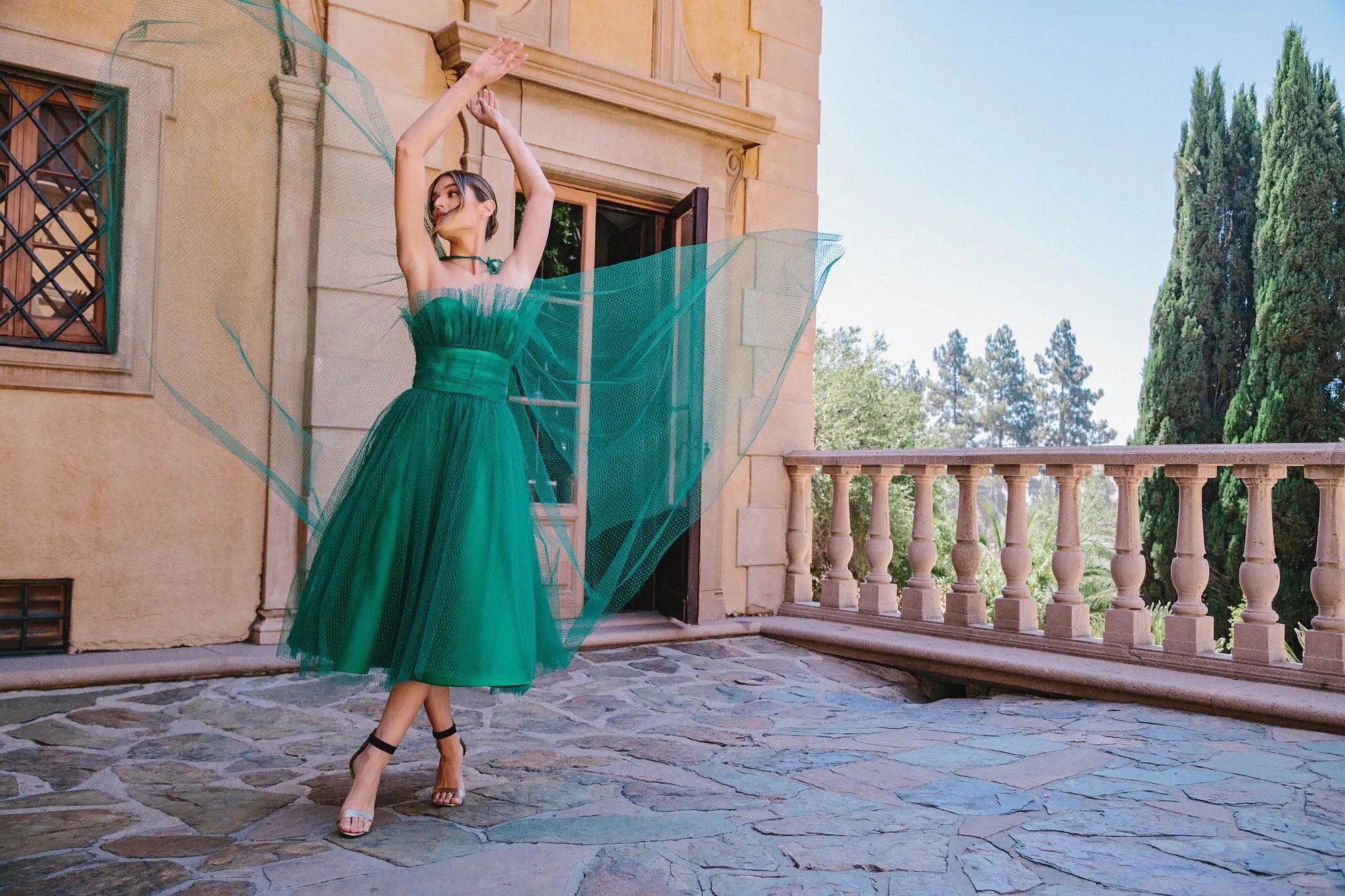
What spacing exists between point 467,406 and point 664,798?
1250 mm

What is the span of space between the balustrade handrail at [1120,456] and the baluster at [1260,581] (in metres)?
0.08

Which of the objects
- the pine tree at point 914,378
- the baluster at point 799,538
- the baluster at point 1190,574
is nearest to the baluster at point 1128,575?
the baluster at point 1190,574

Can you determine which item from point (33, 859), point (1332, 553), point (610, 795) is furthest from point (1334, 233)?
point (33, 859)

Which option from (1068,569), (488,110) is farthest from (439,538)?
(1068,569)

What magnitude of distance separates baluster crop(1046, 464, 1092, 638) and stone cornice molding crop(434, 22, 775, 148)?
9.26ft

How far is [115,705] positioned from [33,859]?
164 centimetres

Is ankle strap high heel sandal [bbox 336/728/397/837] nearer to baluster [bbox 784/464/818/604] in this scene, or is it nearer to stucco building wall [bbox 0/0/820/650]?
stucco building wall [bbox 0/0/820/650]

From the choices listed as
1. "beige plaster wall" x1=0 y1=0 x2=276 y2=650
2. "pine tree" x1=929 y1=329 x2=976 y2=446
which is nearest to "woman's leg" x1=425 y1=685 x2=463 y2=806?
"beige plaster wall" x1=0 y1=0 x2=276 y2=650

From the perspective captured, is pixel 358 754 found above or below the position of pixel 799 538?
below

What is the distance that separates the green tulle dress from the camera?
234 cm

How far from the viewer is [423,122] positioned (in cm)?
243

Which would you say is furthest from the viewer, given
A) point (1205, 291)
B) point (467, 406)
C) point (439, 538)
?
point (1205, 291)

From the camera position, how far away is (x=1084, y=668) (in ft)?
14.4

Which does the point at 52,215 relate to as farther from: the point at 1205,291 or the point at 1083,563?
the point at 1205,291
